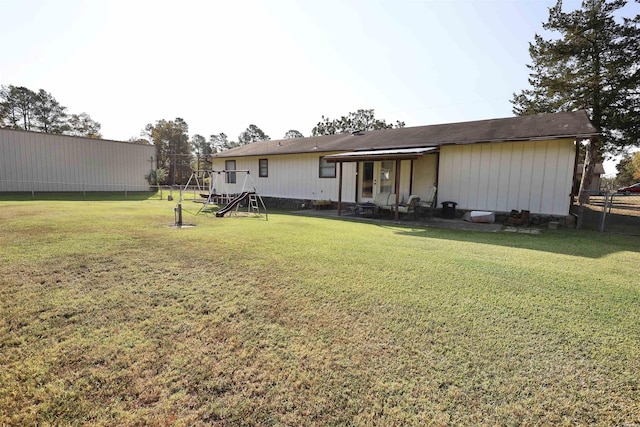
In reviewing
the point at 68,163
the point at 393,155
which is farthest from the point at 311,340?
the point at 68,163

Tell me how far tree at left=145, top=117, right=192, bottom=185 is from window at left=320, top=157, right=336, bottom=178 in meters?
38.4

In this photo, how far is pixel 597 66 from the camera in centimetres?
1552

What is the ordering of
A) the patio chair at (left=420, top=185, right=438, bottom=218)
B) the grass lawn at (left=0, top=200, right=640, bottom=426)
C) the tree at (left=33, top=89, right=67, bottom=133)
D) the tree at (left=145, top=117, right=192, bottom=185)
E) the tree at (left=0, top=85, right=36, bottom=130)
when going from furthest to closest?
the tree at (left=145, top=117, right=192, bottom=185) → the tree at (left=33, top=89, right=67, bottom=133) → the tree at (left=0, top=85, right=36, bottom=130) → the patio chair at (left=420, top=185, right=438, bottom=218) → the grass lawn at (left=0, top=200, right=640, bottom=426)

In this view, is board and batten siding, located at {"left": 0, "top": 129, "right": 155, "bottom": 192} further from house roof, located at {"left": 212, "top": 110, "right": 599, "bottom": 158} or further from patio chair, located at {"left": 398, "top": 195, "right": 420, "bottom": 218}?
patio chair, located at {"left": 398, "top": 195, "right": 420, "bottom": 218}

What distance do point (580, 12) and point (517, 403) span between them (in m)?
22.0

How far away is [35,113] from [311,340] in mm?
56325

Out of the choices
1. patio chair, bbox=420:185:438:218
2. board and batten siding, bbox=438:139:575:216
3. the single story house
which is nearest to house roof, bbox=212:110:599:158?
the single story house

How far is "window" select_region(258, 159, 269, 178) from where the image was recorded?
52.5 feet

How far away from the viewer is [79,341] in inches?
91.0

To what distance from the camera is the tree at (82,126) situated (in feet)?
143

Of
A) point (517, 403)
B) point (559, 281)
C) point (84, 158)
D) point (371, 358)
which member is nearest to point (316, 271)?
point (371, 358)

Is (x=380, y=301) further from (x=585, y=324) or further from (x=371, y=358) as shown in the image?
(x=585, y=324)

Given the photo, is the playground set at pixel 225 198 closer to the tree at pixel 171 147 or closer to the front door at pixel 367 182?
the front door at pixel 367 182

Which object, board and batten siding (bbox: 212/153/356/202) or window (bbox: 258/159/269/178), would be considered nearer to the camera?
board and batten siding (bbox: 212/153/356/202)
